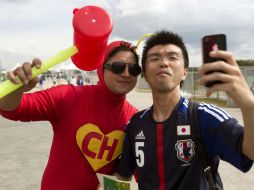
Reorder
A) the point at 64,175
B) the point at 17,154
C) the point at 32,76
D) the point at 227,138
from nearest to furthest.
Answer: the point at 32,76 → the point at 227,138 → the point at 64,175 → the point at 17,154

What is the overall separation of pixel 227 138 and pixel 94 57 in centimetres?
79

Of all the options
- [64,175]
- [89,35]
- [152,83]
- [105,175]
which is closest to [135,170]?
[105,175]

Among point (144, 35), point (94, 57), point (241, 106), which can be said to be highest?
point (144, 35)

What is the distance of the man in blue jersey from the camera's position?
1722 millimetres

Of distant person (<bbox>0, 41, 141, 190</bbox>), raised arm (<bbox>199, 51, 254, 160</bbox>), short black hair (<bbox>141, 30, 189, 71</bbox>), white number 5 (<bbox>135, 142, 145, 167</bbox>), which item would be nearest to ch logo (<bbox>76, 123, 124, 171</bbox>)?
distant person (<bbox>0, 41, 141, 190</bbox>)

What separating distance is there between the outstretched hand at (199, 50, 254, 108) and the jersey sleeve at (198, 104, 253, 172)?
38cm

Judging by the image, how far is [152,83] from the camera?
2.12 metres

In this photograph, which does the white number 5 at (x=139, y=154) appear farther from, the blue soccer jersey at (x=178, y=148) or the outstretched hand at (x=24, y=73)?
A: the outstretched hand at (x=24, y=73)

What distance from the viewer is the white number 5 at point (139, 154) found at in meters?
2.11

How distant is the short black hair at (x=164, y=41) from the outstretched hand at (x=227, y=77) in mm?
1026

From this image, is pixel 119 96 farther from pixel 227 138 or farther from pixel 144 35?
pixel 227 138

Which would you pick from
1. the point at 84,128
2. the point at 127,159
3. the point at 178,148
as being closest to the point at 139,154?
the point at 127,159

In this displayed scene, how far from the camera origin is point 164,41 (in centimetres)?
226

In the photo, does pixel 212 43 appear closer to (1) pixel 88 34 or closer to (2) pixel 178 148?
(1) pixel 88 34
